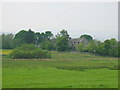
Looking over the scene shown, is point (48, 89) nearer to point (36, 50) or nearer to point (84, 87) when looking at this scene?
point (84, 87)

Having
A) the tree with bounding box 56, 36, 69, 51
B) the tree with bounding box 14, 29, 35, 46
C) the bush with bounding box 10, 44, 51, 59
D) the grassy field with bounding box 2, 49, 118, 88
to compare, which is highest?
the tree with bounding box 14, 29, 35, 46

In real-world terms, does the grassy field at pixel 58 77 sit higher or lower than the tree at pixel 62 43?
lower

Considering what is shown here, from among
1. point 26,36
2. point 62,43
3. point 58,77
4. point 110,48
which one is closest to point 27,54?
point 58,77

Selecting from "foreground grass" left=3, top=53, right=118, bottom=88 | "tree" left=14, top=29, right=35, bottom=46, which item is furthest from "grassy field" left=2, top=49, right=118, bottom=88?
"tree" left=14, top=29, right=35, bottom=46

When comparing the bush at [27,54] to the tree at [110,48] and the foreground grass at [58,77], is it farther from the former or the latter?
the tree at [110,48]

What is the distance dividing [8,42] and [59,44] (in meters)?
12.1

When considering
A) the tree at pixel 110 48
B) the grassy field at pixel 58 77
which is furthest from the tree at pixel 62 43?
the grassy field at pixel 58 77

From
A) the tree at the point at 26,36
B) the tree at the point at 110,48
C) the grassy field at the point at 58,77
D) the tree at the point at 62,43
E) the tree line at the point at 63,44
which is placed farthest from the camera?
the tree at the point at 26,36

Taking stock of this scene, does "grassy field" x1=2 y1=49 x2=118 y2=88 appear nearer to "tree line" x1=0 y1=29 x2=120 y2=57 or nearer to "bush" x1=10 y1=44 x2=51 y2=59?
"bush" x1=10 y1=44 x2=51 y2=59

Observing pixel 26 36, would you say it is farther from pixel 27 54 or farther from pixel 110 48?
pixel 27 54

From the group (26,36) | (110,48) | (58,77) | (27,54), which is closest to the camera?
(58,77)

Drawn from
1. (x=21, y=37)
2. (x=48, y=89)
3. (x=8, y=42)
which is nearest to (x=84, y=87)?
(x=48, y=89)

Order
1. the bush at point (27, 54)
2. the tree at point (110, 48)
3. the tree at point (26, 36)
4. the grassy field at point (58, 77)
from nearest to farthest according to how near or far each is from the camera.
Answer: the grassy field at point (58, 77)
the bush at point (27, 54)
the tree at point (110, 48)
the tree at point (26, 36)

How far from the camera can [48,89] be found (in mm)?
9586
